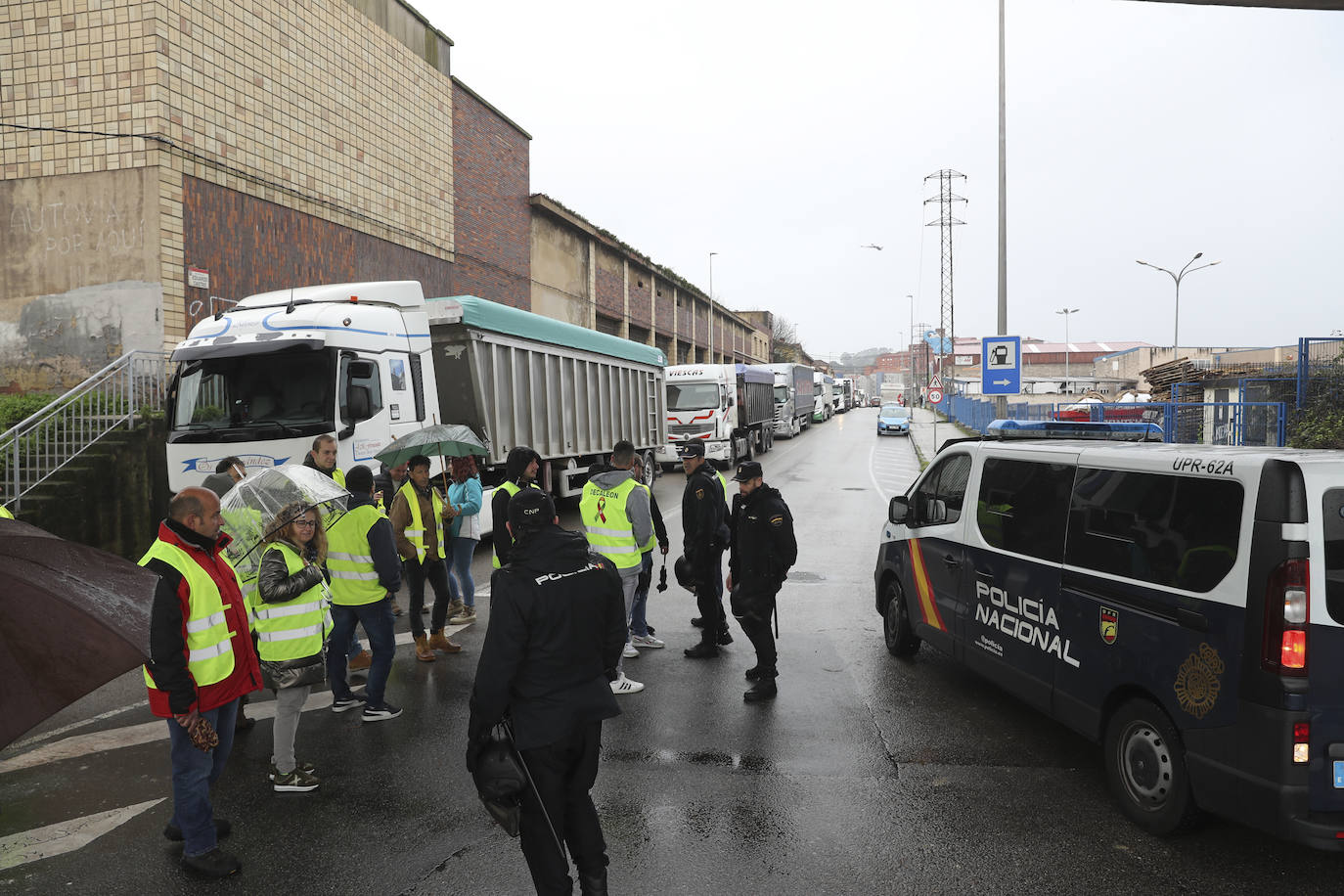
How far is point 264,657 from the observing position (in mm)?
4625

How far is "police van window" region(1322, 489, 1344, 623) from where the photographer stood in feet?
11.2

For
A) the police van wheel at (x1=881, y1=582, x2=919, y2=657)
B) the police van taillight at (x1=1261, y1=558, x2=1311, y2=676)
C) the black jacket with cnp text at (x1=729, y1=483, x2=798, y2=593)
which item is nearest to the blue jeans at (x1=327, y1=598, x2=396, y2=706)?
the black jacket with cnp text at (x1=729, y1=483, x2=798, y2=593)

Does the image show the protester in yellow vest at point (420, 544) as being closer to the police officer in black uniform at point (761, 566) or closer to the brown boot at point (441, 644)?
the brown boot at point (441, 644)

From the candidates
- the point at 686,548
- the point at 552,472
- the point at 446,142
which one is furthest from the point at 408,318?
the point at 446,142

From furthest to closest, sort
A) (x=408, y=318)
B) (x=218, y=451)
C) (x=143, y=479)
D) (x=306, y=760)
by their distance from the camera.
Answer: (x=143, y=479) < (x=408, y=318) < (x=218, y=451) < (x=306, y=760)

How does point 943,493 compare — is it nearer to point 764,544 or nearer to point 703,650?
point 764,544

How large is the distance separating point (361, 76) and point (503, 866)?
20.0 meters

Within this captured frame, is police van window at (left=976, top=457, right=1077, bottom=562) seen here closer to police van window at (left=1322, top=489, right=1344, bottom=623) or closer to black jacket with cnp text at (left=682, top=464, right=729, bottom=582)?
police van window at (left=1322, top=489, right=1344, bottom=623)

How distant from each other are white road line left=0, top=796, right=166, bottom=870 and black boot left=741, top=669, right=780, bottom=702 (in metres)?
3.63

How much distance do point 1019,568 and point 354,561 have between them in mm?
4125

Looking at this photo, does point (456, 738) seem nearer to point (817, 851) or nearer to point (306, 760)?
point (306, 760)

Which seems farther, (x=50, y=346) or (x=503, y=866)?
(x=50, y=346)

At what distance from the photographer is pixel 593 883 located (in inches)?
133

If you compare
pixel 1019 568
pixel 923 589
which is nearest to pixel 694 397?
pixel 923 589
